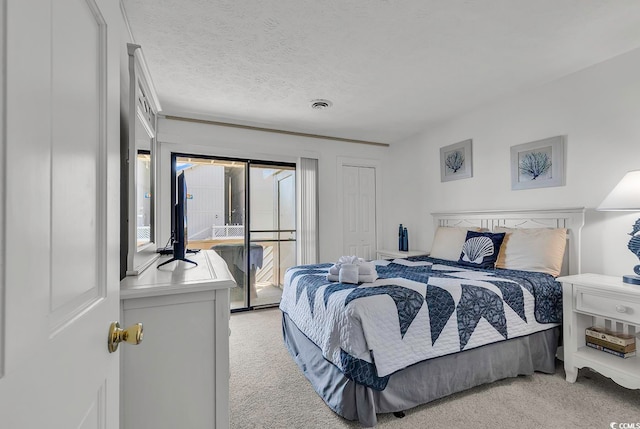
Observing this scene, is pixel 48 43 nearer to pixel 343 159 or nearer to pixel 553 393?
pixel 553 393

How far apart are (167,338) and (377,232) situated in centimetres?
415

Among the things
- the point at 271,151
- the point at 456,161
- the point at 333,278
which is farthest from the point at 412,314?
the point at 271,151

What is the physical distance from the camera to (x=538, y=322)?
93.7 inches

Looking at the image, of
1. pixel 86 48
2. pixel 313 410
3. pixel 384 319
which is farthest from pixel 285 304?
pixel 86 48

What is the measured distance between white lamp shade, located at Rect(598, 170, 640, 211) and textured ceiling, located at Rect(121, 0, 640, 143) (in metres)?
1.02

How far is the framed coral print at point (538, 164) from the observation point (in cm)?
287

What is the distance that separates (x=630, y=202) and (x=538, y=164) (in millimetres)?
996

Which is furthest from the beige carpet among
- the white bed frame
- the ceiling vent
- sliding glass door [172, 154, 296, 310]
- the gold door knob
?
the ceiling vent

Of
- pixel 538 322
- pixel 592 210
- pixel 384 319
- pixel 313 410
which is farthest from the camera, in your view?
pixel 592 210

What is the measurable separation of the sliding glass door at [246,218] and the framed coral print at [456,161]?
2073 mm

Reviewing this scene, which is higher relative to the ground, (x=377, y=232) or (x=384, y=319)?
(x=377, y=232)

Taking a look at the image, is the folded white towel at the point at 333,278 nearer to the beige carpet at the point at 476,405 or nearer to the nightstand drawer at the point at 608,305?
the beige carpet at the point at 476,405

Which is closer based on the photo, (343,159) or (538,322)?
(538,322)

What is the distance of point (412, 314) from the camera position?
1941mm
